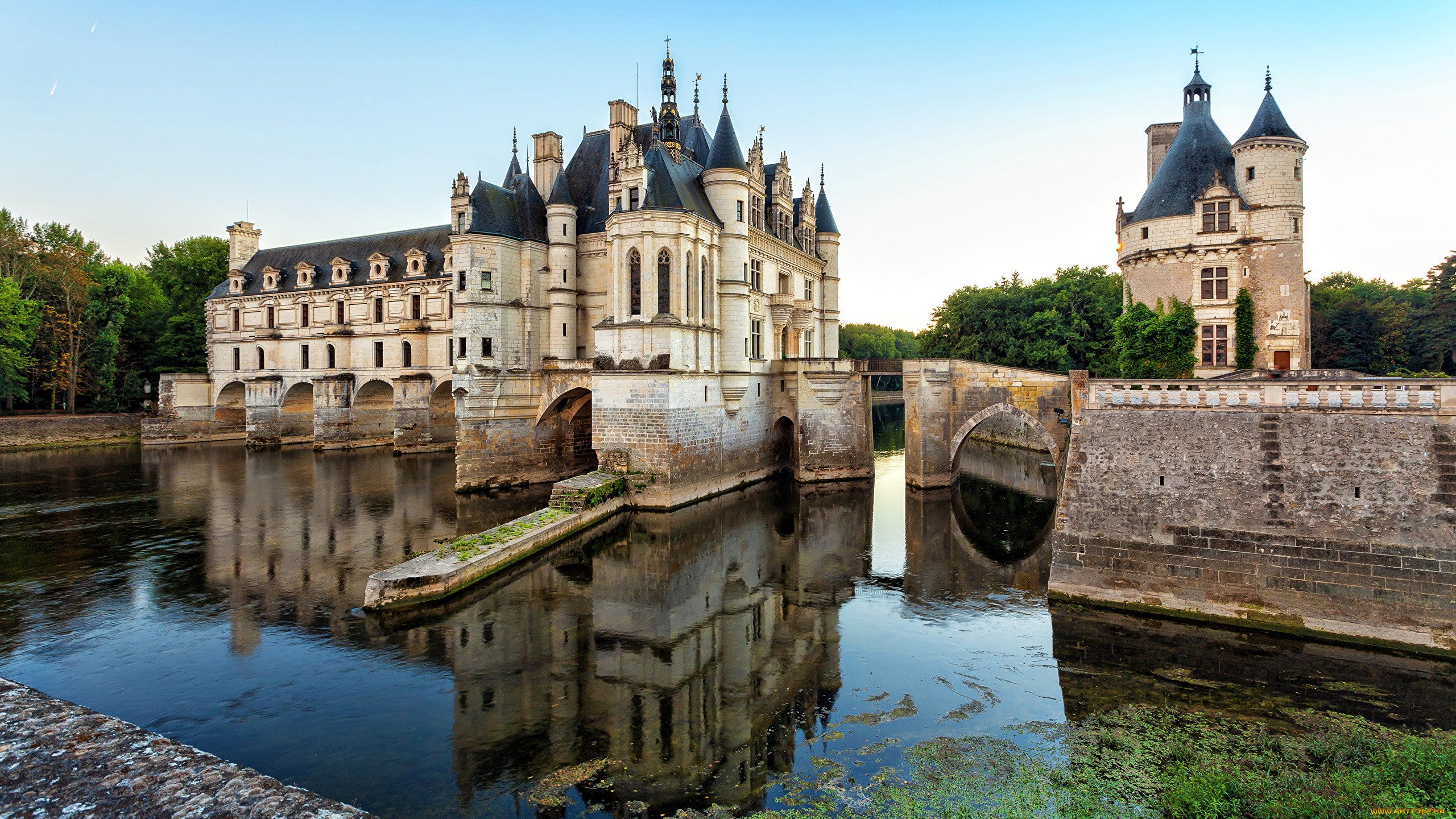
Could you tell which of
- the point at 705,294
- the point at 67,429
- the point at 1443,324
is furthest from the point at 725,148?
the point at 67,429

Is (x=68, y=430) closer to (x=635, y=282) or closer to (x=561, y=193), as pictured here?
(x=561, y=193)

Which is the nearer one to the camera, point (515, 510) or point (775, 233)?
point (515, 510)

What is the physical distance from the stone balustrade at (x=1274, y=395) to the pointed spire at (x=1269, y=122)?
1270 centimetres

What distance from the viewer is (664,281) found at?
24.8 meters

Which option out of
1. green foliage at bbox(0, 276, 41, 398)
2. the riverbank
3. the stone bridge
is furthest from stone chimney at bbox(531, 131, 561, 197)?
the riverbank

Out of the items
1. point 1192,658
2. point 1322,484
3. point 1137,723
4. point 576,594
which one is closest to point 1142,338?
point 1322,484

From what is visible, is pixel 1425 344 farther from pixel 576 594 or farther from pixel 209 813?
pixel 209 813

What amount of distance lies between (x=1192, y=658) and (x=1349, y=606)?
303 cm

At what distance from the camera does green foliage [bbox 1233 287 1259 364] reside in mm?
22375

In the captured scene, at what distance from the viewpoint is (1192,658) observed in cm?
1175

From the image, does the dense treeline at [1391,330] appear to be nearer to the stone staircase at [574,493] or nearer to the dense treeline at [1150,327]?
the dense treeline at [1150,327]

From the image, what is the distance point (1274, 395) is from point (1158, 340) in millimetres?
10612

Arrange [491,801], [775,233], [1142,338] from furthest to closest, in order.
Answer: [775,233]
[1142,338]
[491,801]

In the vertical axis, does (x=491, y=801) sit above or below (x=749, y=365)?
below
